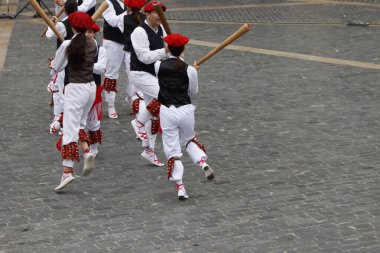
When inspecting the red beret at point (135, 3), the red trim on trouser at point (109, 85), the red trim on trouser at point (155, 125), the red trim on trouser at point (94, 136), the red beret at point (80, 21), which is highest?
the red beret at point (80, 21)

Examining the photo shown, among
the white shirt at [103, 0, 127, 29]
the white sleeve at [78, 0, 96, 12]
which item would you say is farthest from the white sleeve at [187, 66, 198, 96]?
the white sleeve at [78, 0, 96, 12]

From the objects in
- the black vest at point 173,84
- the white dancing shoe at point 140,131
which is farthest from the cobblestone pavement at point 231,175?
the black vest at point 173,84

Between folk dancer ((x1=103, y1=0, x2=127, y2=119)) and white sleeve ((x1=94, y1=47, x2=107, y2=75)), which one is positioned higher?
white sleeve ((x1=94, y1=47, x2=107, y2=75))

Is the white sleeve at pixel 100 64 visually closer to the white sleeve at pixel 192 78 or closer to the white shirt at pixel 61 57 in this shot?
the white shirt at pixel 61 57

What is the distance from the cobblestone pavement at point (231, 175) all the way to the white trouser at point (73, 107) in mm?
550

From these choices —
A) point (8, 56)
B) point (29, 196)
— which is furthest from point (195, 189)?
point (8, 56)

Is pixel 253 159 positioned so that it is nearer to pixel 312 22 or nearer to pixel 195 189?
pixel 195 189

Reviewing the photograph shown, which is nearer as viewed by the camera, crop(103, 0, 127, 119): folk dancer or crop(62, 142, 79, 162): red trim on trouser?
crop(62, 142, 79, 162): red trim on trouser

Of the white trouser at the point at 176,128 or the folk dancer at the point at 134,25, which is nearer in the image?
the white trouser at the point at 176,128

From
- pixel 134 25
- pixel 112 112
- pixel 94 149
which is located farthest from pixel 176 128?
pixel 112 112

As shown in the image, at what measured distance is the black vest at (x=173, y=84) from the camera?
398 inches

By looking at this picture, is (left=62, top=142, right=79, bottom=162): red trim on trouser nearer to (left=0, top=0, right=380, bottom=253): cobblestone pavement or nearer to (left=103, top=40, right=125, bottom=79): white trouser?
(left=0, top=0, right=380, bottom=253): cobblestone pavement

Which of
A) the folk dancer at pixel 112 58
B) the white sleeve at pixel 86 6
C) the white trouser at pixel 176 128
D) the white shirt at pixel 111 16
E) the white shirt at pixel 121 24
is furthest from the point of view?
the folk dancer at pixel 112 58

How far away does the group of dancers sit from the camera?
1018 cm
